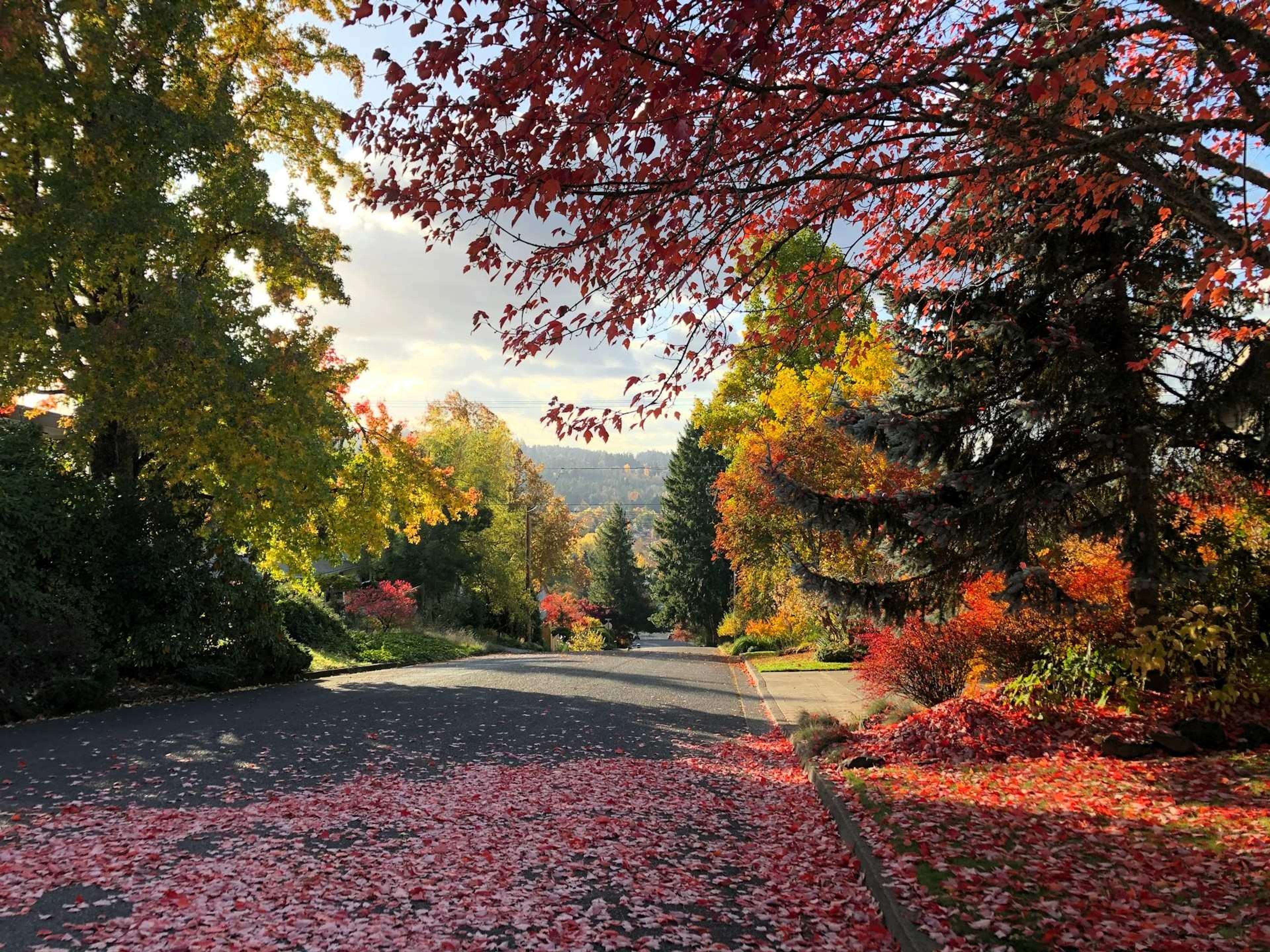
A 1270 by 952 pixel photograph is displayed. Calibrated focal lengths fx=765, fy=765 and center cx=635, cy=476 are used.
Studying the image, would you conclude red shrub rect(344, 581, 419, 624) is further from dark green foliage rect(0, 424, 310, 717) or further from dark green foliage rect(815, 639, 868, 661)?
dark green foliage rect(815, 639, 868, 661)

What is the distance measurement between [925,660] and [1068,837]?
5.58m

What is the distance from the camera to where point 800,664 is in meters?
21.9

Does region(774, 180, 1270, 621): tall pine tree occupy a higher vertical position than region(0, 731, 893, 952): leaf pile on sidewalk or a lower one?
higher

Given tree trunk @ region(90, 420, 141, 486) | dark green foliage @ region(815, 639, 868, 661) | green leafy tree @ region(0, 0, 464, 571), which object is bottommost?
dark green foliage @ region(815, 639, 868, 661)

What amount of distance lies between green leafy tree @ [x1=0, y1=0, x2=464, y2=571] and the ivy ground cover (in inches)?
452

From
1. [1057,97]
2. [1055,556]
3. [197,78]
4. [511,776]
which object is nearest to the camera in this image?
[1057,97]

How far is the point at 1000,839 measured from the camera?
530cm

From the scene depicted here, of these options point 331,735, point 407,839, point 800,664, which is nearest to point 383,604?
point 800,664

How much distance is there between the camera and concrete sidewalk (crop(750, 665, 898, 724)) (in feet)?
40.2

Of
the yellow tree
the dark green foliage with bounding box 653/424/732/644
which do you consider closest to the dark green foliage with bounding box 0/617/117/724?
the yellow tree

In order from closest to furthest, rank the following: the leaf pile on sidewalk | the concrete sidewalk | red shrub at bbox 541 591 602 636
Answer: the leaf pile on sidewalk, the concrete sidewalk, red shrub at bbox 541 591 602 636

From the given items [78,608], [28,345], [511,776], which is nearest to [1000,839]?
[511,776]

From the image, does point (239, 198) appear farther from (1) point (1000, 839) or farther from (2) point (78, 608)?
Result: (1) point (1000, 839)

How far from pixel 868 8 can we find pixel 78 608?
13.2 m
